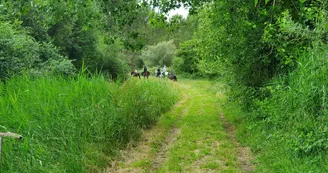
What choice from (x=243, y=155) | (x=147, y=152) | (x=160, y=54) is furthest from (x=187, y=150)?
(x=160, y=54)

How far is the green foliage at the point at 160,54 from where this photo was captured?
132 feet

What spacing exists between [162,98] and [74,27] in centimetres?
942

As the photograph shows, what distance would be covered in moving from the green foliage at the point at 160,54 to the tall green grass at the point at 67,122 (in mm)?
32915

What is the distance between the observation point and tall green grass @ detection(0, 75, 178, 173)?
4426 millimetres

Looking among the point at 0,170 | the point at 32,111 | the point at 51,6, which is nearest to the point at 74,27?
the point at 51,6

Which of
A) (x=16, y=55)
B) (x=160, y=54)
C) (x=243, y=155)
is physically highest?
(x=160, y=54)

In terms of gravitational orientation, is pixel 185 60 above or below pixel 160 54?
below

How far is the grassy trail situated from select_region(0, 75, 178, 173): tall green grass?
0.42 meters

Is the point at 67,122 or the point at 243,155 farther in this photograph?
the point at 243,155

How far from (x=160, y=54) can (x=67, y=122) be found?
3615 cm

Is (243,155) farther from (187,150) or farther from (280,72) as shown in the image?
(280,72)

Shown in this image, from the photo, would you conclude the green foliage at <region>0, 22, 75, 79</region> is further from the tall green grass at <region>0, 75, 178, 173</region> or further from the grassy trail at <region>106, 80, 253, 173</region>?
the grassy trail at <region>106, 80, 253, 173</region>

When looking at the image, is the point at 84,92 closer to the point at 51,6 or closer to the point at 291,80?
the point at 51,6

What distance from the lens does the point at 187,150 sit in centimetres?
602
